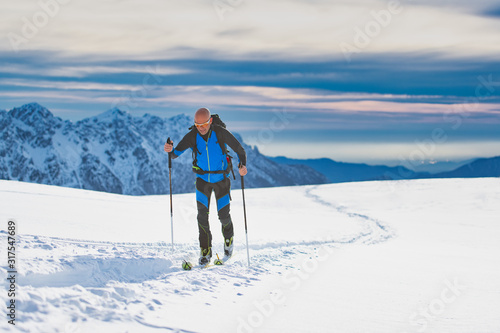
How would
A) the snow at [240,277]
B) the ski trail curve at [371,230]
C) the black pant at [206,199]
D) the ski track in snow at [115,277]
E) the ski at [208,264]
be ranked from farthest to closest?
the ski trail curve at [371,230]
the black pant at [206,199]
the ski at [208,264]
the snow at [240,277]
the ski track in snow at [115,277]

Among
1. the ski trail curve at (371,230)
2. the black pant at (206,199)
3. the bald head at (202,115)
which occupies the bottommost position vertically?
the ski trail curve at (371,230)

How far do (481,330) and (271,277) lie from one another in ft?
10.4

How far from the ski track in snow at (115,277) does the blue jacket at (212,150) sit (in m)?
1.71

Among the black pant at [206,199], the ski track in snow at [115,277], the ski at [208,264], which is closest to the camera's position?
the ski track in snow at [115,277]

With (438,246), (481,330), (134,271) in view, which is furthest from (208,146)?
(438,246)

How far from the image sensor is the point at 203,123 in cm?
781

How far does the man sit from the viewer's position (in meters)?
7.90

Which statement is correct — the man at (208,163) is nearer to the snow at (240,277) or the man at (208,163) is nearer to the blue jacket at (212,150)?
the blue jacket at (212,150)

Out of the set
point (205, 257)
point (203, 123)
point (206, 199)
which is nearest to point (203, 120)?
point (203, 123)

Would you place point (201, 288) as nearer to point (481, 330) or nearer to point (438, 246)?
point (481, 330)

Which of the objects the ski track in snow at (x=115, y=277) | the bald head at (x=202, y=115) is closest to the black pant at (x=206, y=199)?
the ski track in snow at (x=115, y=277)

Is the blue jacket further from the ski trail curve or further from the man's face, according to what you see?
the ski trail curve

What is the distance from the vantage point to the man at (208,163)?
7.90 meters

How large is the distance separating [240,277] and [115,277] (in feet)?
6.52
